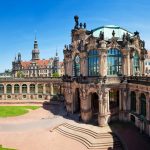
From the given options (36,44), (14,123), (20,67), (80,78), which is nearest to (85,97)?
(80,78)

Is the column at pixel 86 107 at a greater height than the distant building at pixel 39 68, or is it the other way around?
the distant building at pixel 39 68

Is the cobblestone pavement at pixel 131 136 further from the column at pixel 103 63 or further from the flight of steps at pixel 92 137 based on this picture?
the column at pixel 103 63

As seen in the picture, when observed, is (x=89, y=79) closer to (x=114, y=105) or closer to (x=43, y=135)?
(x=114, y=105)

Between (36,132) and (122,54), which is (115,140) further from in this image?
(122,54)

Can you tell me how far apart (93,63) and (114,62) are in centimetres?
405

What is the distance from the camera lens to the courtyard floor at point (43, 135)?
31.3 m

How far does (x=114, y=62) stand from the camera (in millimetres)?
41844

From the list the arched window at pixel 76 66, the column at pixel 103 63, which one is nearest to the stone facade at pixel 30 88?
the arched window at pixel 76 66

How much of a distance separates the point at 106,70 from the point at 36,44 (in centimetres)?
13963

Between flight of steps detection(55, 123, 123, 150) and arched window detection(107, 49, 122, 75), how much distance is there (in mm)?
12173

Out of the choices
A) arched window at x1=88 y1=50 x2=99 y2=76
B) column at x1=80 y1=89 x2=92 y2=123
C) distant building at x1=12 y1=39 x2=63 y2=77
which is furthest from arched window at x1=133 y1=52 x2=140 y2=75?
distant building at x1=12 y1=39 x2=63 y2=77

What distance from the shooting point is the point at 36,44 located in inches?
6841

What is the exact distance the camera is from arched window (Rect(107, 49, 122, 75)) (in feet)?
137

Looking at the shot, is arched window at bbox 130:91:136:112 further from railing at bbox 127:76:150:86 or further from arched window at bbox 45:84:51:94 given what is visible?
arched window at bbox 45:84:51:94
